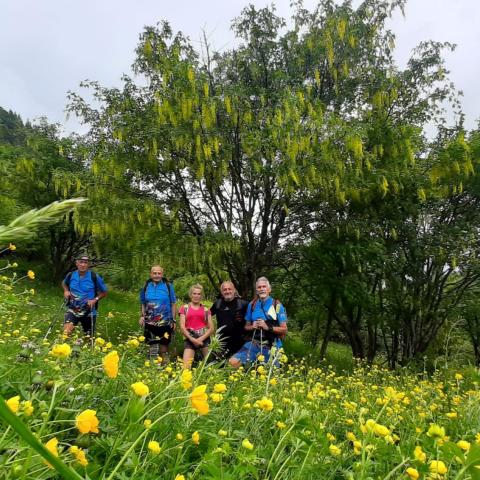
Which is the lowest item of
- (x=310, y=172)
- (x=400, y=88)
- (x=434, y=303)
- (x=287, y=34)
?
(x=434, y=303)

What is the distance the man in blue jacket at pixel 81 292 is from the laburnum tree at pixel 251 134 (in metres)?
1.95

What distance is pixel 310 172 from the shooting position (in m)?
7.52

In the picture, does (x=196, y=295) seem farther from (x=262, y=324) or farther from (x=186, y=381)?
(x=186, y=381)

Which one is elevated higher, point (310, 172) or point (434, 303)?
point (310, 172)

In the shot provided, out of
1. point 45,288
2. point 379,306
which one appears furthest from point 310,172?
point 45,288

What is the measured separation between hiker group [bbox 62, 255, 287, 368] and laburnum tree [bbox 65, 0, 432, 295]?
5.95 feet

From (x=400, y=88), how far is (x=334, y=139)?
2935 millimetres

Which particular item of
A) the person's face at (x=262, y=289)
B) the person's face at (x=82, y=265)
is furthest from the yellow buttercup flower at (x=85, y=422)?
the person's face at (x=82, y=265)

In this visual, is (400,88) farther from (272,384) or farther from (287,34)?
(272,384)

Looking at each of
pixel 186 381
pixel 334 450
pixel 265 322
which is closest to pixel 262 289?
pixel 265 322

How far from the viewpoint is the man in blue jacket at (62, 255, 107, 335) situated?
253 inches

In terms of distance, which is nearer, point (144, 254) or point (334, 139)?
point (334, 139)

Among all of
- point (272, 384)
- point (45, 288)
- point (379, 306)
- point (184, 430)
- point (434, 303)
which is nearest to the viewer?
point (184, 430)

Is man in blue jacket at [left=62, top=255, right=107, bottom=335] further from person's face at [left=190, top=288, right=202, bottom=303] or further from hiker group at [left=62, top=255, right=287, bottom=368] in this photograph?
person's face at [left=190, top=288, right=202, bottom=303]
